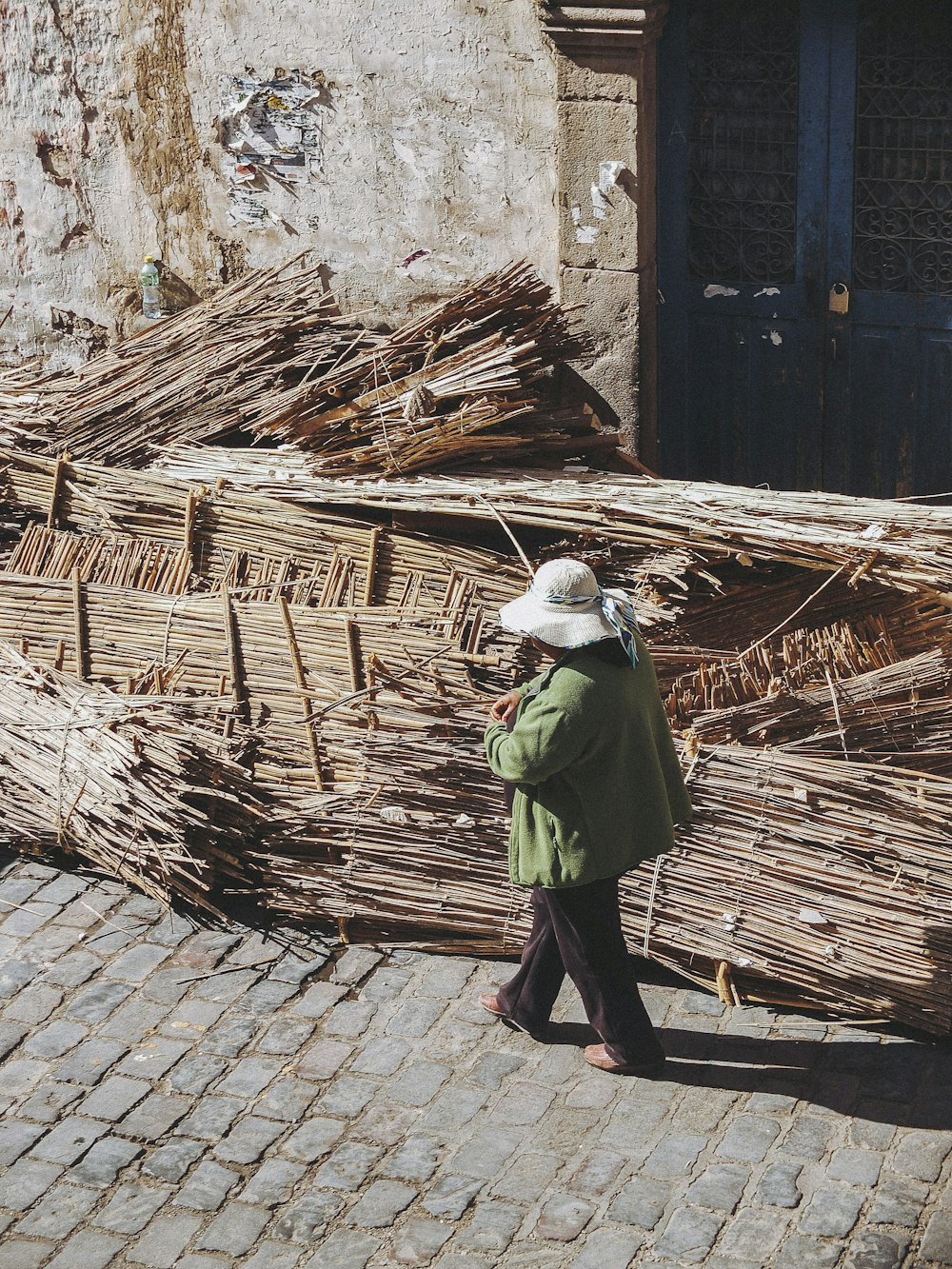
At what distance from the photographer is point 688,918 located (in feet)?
17.3

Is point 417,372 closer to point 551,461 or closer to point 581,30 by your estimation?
point 551,461

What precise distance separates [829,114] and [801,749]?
373cm

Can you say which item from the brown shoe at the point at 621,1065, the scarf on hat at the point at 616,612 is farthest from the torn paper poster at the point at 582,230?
the brown shoe at the point at 621,1065

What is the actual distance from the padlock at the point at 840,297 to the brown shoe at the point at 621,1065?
4.20 metres

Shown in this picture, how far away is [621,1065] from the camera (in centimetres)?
501

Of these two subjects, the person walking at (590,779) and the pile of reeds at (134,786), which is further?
the pile of reeds at (134,786)

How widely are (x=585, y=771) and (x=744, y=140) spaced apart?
431 centimetres

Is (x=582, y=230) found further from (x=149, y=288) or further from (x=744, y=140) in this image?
(x=149, y=288)

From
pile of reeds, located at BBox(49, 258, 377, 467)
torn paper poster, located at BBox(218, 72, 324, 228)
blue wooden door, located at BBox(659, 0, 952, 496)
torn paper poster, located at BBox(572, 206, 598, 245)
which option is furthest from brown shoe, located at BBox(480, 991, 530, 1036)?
torn paper poster, located at BBox(218, 72, 324, 228)

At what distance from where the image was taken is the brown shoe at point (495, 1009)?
5.27 meters

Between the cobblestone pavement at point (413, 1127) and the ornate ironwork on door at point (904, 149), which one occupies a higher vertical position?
the ornate ironwork on door at point (904, 149)

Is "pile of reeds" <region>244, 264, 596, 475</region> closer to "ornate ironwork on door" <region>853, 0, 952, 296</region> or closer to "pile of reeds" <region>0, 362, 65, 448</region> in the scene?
"pile of reeds" <region>0, 362, 65, 448</region>

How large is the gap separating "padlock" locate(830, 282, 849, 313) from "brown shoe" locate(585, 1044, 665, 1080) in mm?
4201

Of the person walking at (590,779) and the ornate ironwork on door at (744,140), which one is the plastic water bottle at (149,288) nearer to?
the ornate ironwork on door at (744,140)
